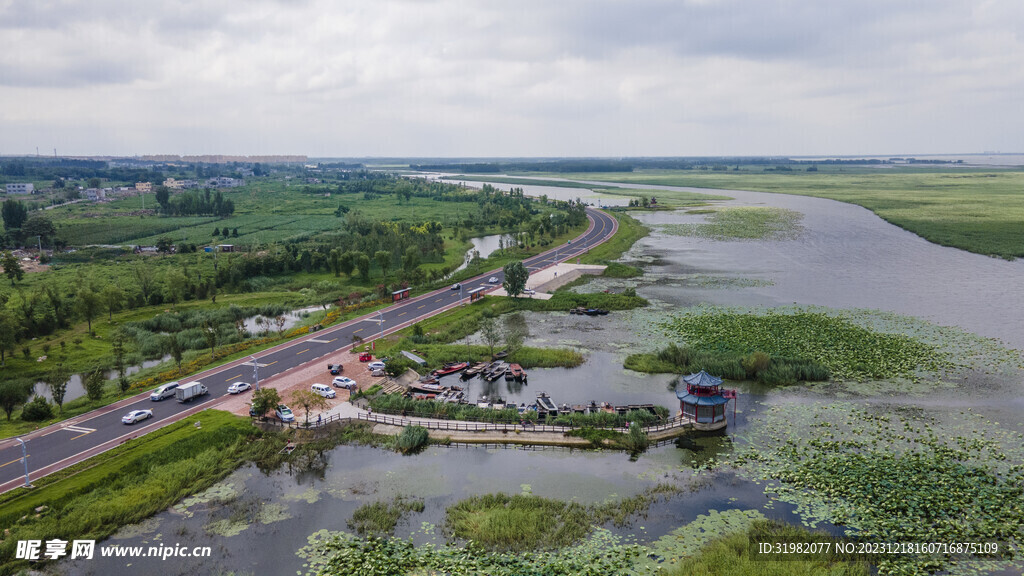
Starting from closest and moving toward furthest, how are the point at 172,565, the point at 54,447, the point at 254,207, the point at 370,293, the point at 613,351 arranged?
1. the point at 172,565
2. the point at 54,447
3. the point at 613,351
4. the point at 370,293
5. the point at 254,207

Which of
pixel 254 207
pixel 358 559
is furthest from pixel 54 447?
pixel 254 207

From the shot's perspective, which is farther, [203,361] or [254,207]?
[254,207]

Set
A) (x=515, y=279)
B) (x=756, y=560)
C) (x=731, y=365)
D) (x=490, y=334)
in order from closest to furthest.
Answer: (x=756, y=560)
(x=731, y=365)
(x=490, y=334)
(x=515, y=279)

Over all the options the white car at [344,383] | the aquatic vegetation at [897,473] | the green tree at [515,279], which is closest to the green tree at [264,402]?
the white car at [344,383]

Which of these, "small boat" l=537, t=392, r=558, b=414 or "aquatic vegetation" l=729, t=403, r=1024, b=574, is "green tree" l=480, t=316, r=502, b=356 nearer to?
"small boat" l=537, t=392, r=558, b=414

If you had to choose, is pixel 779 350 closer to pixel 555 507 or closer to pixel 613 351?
pixel 613 351

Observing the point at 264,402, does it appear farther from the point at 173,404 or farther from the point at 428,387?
the point at 428,387

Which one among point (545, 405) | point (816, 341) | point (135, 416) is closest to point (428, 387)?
point (545, 405)
